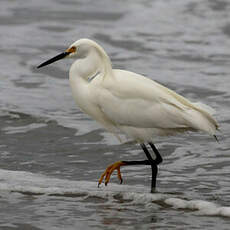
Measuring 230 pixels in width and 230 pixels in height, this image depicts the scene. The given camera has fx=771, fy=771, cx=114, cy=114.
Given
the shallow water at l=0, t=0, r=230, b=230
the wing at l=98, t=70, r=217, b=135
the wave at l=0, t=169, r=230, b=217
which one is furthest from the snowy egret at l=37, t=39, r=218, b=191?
the shallow water at l=0, t=0, r=230, b=230

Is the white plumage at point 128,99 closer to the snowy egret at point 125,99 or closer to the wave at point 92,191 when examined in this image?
the snowy egret at point 125,99

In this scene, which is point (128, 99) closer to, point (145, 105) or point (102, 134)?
point (145, 105)

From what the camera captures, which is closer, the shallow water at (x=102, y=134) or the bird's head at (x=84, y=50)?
the shallow water at (x=102, y=134)

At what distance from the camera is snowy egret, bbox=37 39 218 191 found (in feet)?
24.7

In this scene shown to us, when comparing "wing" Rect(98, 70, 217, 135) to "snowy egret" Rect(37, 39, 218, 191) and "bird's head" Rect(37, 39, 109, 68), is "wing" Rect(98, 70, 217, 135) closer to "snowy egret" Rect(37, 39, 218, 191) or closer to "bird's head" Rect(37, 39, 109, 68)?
"snowy egret" Rect(37, 39, 218, 191)

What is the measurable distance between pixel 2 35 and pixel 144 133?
9.40m

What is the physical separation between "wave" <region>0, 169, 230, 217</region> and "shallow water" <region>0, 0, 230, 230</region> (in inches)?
0.4

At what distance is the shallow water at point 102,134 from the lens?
272 inches

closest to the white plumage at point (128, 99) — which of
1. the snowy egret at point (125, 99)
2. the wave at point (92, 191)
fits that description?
the snowy egret at point (125, 99)

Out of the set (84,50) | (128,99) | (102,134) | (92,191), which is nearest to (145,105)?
(128,99)

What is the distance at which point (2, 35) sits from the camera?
16.5 m

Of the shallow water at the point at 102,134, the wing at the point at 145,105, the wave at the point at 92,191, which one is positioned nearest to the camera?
the shallow water at the point at 102,134

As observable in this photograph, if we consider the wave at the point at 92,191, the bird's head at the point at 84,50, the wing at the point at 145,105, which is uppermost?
the bird's head at the point at 84,50

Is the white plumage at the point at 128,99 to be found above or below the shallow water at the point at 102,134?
above
